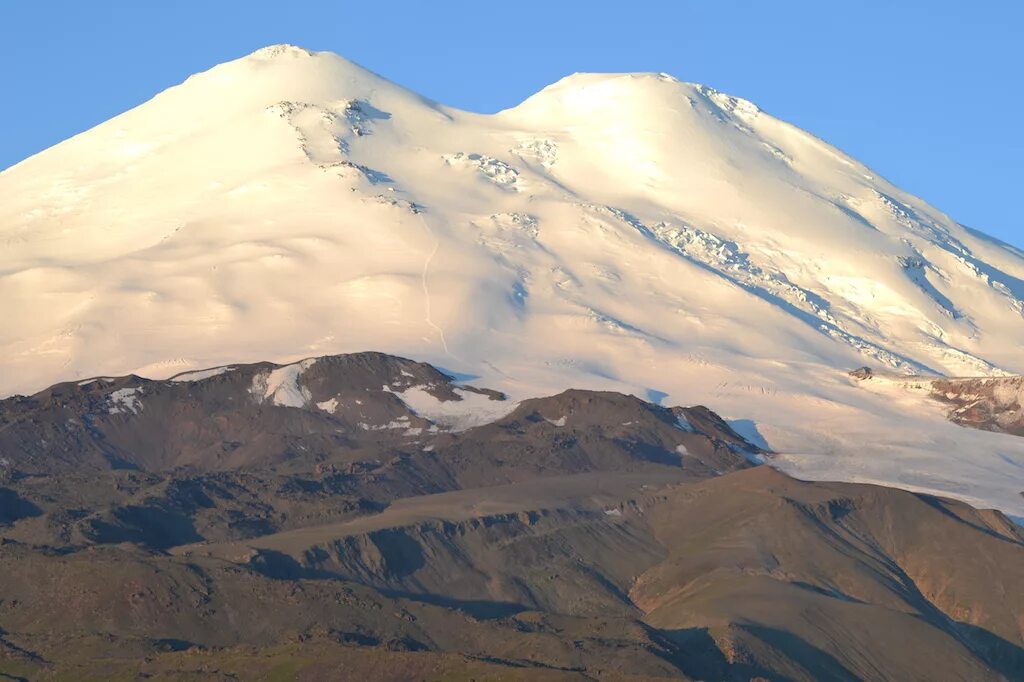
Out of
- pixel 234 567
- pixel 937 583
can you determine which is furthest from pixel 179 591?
pixel 937 583

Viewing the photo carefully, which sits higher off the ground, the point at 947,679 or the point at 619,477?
the point at 619,477

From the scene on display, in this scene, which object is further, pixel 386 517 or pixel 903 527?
pixel 903 527

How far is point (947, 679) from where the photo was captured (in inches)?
5413

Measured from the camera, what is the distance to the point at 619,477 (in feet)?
642

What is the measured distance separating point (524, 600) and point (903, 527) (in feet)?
140

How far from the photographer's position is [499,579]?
15350 cm

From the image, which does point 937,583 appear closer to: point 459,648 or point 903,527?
point 903,527

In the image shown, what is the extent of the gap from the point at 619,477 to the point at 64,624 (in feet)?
263

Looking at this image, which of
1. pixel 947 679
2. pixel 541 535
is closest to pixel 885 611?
pixel 947 679

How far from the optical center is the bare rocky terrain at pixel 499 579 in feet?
402

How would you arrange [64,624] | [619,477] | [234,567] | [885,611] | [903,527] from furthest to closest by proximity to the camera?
[619,477] < [903,527] < [885,611] < [234,567] < [64,624]

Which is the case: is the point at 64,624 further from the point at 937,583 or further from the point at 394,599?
the point at 937,583

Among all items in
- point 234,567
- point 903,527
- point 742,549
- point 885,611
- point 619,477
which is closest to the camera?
point 234,567

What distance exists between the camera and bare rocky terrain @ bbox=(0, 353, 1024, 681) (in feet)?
402
